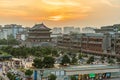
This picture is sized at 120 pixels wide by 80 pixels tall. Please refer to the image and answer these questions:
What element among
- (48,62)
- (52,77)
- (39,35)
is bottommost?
(52,77)

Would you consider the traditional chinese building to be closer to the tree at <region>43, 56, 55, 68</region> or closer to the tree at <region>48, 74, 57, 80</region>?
the tree at <region>43, 56, 55, 68</region>

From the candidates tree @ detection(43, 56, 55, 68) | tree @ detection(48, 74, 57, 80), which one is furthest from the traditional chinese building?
tree @ detection(48, 74, 57, 80)

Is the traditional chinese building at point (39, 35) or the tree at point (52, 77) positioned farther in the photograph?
the traditional chinese building at point (39, 35)

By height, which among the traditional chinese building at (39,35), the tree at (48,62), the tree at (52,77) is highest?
the traditional chinese building at (39,35)

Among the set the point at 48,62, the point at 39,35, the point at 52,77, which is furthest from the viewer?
the point at 39,35

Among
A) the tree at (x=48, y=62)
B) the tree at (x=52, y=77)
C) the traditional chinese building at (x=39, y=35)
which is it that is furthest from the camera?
the traditional chinese building at (x=39, y=35)

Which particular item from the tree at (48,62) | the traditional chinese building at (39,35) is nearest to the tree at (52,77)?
the tree at (48,62)

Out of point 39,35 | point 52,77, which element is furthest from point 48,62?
point 39,35

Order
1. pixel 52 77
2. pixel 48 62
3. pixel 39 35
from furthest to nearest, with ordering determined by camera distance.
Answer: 1. pixel 39 35
2. pixel 48 62
3. pixel 52 77

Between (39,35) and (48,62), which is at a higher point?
(39,35)

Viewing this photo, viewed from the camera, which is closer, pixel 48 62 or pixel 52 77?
pixel 52 77

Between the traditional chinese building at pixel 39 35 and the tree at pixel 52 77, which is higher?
the traditional chinese building at pixel 39 35

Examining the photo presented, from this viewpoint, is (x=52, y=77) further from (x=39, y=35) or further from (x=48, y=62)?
(x=39, y=35)

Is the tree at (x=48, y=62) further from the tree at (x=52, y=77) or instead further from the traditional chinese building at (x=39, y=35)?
the traditional chinese building at (x=39, y=35)
